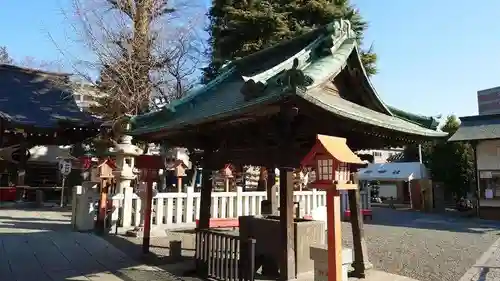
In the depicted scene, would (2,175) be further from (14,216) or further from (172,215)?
(172,215)

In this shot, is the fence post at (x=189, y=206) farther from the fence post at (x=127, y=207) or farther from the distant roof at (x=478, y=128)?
the distant roof at (x=478, y=128)

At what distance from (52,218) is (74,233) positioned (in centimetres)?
384

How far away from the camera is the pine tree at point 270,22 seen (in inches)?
687

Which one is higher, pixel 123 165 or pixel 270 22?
pixel 270 22

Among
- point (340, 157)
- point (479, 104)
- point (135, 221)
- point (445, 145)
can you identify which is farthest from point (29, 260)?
point (479, 104)

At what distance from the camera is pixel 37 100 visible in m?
21.4

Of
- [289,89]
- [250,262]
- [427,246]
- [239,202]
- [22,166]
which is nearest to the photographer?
[289,89]

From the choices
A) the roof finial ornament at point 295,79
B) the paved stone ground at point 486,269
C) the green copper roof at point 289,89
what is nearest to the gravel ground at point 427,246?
the paved stone ground at point 486,269

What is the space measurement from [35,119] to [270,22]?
43.8ft

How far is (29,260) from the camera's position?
7.78 meters

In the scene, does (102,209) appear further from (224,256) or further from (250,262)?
(250,262)

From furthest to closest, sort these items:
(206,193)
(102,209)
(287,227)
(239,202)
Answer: (239,202) < (102,209) < (206,193) < (287,227)

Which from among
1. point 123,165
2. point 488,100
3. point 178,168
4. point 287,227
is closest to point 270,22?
point 178,168

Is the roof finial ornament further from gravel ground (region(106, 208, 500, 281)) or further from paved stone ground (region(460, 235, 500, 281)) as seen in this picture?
paved stone ground (region(460, 235, 500, 281))
